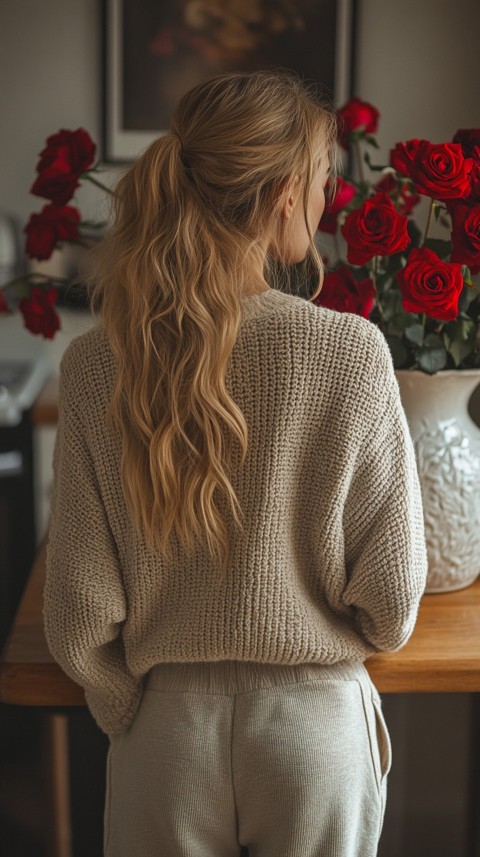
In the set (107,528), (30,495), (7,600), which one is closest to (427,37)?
(30,495)

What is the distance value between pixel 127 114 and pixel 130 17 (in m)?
0.27

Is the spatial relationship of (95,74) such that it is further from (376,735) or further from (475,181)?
(376,735)

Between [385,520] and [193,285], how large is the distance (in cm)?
32

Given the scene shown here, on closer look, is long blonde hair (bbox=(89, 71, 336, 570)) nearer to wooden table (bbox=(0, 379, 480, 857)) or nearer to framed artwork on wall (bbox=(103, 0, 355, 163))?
wooden table (bbox=(0, 379, 480, 857))

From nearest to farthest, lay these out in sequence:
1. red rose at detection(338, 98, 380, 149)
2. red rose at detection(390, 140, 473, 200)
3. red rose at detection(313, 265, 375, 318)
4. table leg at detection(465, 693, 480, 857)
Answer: red rose at detection(390, 140, 473, 200) → red rose at detection(313, 265, 375, 318) → red rose at detection(338, 98, 380, 149) → table leg at detection(465, 693, 480, 857)

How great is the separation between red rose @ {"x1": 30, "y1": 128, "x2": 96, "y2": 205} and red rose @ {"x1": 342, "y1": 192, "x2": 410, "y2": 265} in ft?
1.26

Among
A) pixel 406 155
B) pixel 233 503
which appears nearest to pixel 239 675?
pixel 233 503

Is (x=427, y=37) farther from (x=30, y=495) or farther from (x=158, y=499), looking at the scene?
(x=158, y=499)

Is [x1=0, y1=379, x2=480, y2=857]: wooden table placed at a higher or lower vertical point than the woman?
lower

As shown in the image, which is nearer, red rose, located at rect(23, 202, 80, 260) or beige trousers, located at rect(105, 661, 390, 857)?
beige trousers, located at rect(105, 661, 390, 857)

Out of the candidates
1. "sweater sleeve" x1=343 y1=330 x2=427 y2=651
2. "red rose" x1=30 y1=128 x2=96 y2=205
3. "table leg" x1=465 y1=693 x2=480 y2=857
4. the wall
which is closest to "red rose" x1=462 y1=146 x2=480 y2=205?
"sweater sleeve" x1=343 y1=330 x2=427 y2=651

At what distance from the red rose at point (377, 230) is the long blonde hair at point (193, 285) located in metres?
0.11

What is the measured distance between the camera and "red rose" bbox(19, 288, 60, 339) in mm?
1266

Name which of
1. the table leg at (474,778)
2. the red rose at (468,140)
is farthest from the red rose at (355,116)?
the table leg at (474,778)
